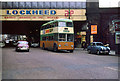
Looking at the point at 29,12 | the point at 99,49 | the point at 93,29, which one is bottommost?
the point at 99,49

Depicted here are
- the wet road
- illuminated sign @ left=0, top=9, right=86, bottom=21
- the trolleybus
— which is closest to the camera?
the wet road

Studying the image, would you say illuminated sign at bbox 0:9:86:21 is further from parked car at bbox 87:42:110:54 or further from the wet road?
the wet road

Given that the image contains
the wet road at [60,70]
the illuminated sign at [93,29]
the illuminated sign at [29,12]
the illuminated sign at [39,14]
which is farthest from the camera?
the illuminated sign at [29,12]

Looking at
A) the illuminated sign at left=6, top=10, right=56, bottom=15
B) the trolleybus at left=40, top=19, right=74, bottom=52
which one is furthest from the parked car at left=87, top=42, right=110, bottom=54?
the illuminated sign at left=6, top=10, right=56, bottom=15

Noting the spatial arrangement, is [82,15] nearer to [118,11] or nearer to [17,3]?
[118,11]

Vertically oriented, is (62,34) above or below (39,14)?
below

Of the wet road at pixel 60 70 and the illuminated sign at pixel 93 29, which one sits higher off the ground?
the illuminated sign at pixel 93 29

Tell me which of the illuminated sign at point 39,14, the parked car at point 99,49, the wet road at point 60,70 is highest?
the illuminated sign at point 39,14

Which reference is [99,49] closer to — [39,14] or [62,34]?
[62,34]

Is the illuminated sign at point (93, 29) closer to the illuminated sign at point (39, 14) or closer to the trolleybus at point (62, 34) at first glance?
the illuminated sign at point (39, 14)

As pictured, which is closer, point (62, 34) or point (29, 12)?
point (62, 34)

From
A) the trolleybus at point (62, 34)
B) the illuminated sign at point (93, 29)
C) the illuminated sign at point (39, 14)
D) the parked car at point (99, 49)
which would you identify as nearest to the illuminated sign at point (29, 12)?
the illuminated sign at point (39, 14)

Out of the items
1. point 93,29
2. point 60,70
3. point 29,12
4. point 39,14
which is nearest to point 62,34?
point 93,29

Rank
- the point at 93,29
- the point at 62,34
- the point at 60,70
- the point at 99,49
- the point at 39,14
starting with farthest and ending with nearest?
the point at 39,14, the point at 93,29, the point at 62,34, the point at 99,49, the point at 60,70
